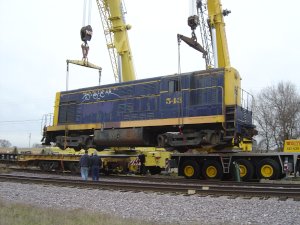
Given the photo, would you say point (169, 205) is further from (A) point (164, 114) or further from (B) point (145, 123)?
(B) point (145, 123)

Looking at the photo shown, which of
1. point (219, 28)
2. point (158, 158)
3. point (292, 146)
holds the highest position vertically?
point (219, 28)

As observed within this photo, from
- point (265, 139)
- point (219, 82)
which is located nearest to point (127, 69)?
point (219, 82)

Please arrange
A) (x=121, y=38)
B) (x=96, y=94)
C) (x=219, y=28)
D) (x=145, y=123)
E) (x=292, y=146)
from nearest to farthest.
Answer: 1. (x=292, y=146)
2. (x=145, y=123)
3. (x=96, y=94)
4. (x=219, y=28)
5. (x=121, y=38)

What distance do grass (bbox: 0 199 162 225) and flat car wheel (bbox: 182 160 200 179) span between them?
8.58 metres

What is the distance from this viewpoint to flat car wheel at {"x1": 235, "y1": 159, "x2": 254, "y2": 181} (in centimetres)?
1468

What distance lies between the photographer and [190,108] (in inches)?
609

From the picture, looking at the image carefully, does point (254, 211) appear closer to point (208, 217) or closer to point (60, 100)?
point (208, 217)

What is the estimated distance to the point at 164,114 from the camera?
632 inches

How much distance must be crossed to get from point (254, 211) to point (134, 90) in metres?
10.4

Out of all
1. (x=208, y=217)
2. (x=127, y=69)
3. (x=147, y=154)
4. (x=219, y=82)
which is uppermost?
(x=127, y=69)

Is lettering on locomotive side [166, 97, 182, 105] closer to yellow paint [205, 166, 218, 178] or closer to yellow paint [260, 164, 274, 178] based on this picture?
yellow paint [205, 166, 218, 178]

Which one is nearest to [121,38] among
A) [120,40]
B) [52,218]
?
[120,40]

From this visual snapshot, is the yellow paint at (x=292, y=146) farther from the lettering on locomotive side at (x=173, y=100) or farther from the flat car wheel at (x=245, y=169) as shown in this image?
the lettering on locomotive side at (x=173, y=100)

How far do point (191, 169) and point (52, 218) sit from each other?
381 inches
